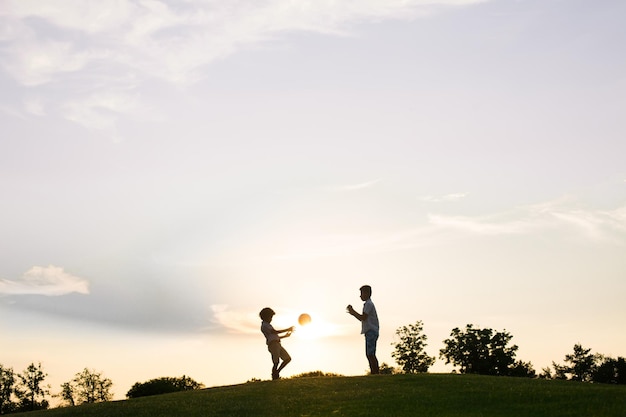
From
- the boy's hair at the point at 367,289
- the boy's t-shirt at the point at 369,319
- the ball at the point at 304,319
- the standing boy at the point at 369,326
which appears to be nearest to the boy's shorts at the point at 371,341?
the standing boy at the point at 369,326

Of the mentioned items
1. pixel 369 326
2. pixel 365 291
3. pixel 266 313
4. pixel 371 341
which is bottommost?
pixel 371 341

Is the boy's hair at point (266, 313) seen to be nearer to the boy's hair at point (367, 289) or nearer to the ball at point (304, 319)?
the ball at point (304, 319)

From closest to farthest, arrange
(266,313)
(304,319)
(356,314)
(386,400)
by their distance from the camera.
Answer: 1. (386,400)
2. (356,314)
3. (266,313)
4. (304,319)

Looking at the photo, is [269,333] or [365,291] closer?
[365,291]

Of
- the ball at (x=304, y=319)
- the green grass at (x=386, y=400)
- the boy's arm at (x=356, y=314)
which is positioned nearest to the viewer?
the green grass at (x=386, y=400)

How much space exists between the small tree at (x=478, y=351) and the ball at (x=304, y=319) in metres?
47.0

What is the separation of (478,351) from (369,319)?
49.3 m

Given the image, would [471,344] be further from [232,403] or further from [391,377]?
[232,403]

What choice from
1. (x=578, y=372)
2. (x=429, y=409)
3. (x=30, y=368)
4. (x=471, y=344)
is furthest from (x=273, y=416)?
(x=578, y=372)

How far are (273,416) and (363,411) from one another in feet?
10.6

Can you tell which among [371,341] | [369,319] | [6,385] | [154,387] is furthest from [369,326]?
[6,385]

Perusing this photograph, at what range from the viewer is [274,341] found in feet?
115

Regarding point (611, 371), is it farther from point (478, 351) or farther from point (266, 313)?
point (266, 313)

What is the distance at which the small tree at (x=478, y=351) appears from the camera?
78688 mm
